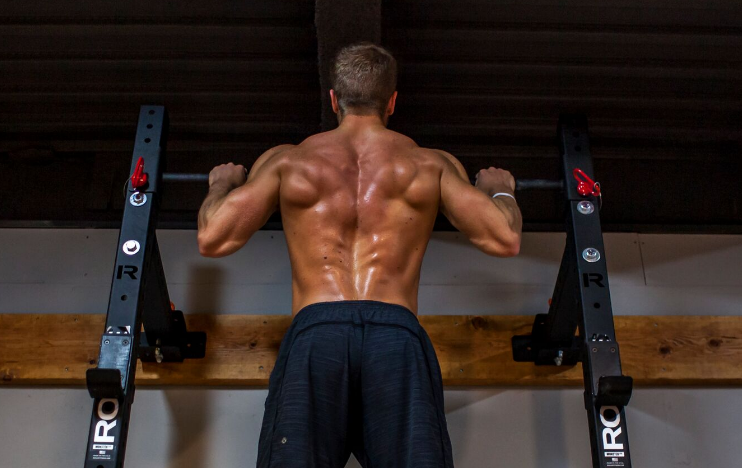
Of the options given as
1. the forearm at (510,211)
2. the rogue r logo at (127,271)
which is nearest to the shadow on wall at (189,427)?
the rogue r logo at (127,271)

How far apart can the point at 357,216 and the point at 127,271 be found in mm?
782

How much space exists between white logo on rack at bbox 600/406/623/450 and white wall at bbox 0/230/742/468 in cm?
74

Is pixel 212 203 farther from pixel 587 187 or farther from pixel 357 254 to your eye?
pixel 587 187

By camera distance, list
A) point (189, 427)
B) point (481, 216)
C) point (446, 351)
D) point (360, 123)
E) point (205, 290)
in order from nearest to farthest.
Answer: point (481, 216)
point (360, 123)
point (189, 427)
point (446, 351)
point (205, 290)

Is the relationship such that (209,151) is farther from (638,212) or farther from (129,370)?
(638,212)

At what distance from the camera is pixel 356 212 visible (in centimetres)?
225

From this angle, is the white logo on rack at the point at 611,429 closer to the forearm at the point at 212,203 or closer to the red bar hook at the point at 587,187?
the red bar hook at the point at 587,187

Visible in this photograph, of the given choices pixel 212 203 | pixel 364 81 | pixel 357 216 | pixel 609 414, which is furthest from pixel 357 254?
pixel 609 414

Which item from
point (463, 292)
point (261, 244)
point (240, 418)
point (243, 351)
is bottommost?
point (240, 418)

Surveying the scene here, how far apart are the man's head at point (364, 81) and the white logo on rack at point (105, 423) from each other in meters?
1.06

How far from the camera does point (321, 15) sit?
105 inches

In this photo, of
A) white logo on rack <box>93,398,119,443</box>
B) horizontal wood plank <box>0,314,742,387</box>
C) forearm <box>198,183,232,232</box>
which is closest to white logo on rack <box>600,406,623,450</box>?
horizontal wood plank <box>0,314,742,387</box>

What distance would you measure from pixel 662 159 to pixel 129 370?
244 cm

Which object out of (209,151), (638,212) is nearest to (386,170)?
(209,151)
